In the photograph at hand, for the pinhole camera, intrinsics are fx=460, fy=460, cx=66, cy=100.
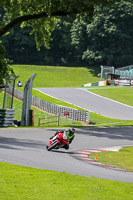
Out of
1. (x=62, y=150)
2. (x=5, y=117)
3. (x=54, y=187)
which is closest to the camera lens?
(x=54, y=187)

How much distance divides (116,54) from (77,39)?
9826 millimetres

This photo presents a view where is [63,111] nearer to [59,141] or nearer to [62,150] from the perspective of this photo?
[62,150]

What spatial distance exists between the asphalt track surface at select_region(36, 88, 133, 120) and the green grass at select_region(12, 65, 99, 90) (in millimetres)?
22254

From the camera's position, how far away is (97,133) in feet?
108

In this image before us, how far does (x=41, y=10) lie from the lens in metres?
36.8

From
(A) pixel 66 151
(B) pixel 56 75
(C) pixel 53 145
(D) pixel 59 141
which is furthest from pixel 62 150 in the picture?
(B) pixel 56 75

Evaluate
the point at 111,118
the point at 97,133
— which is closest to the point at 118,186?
the point at 97,133

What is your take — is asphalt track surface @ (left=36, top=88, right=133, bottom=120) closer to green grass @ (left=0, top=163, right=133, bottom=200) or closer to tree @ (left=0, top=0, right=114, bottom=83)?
tree @ (left=0, top=0, right=114, bottom=83)

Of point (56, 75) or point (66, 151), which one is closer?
point (66, 151)

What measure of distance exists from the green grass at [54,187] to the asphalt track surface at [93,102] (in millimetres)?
38084

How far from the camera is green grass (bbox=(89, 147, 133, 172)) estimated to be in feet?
65.4

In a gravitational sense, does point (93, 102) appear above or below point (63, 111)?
below

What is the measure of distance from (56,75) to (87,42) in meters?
14.1

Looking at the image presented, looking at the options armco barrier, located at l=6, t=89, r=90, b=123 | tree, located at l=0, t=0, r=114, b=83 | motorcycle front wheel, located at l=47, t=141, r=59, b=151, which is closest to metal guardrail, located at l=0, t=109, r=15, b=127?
tree, located at l=0, t=0, r=114, b=83
